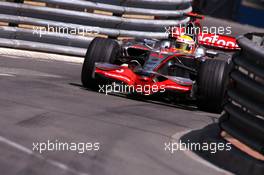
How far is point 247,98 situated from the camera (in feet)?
22.3

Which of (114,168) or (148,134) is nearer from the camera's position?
(114,168)

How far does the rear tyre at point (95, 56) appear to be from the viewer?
1127 cm

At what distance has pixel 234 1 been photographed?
35.3m

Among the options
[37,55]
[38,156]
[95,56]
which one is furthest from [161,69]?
[38,156]

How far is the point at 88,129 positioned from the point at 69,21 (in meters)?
8.21

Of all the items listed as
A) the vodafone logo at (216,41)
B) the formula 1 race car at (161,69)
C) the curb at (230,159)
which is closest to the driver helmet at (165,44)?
the formula 1 race car at (161,69)

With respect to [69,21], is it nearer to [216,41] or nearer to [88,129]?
[216,41]

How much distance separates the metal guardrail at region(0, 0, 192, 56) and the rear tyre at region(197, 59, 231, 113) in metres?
5.11

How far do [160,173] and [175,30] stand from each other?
25.0ft

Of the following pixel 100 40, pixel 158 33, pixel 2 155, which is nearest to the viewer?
pixel 2 155

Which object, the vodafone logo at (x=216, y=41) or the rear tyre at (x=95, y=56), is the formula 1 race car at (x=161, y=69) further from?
the vodafone logo at (x=216, y=41)

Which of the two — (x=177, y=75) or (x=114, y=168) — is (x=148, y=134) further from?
(x=177, y=75)

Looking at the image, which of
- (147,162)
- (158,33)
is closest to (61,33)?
(158,33)

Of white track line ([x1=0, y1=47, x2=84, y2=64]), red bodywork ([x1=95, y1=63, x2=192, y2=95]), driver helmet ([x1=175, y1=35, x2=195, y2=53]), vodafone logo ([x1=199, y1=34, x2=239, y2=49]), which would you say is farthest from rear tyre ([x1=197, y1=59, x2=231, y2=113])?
vodafone logo ([x1=199, y1=34, x2=239, y2=49])
